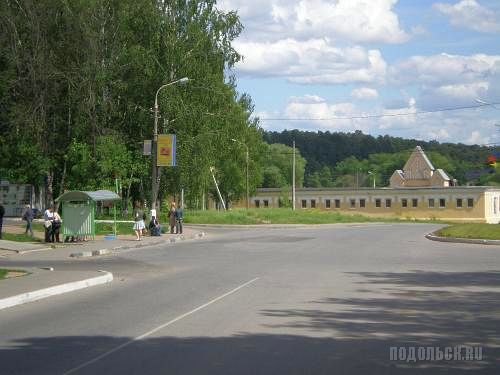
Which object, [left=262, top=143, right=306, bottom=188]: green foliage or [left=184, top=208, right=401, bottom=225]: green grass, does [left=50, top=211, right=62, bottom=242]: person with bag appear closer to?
[left=184, top=208, right=401, bottom=225]: green grass

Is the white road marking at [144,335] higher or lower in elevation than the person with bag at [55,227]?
lower

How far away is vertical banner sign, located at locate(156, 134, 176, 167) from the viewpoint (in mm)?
41500

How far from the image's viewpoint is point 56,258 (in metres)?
25.8

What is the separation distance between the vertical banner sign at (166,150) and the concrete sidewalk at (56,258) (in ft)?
14.1

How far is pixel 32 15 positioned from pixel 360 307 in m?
41.0

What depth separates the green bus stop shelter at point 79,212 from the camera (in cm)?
3244

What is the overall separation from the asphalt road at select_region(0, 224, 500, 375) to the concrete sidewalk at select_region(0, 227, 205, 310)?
0.42 metres

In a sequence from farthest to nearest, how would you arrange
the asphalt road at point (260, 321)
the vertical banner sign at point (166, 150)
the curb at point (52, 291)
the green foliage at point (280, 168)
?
the green foliage at point (280, 168) < the vertical banner sign at point (166, 150) < the curb at point (52, 291) < the asphalt road at point (260, 321)

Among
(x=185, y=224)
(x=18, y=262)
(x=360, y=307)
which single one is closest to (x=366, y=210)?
(x=185, y=224)

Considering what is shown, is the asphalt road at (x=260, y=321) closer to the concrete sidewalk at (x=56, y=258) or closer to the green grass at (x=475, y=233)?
the concrete sidewalk at (x=56, y=258)

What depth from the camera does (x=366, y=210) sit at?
10425 cm

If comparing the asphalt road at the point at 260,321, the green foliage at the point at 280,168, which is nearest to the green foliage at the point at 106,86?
the asphalt road at the point at 260,321

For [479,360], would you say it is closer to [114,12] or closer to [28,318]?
[28,318]

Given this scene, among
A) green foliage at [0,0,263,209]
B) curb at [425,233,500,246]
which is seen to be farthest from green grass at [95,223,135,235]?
curb at [425,233,500,246]
